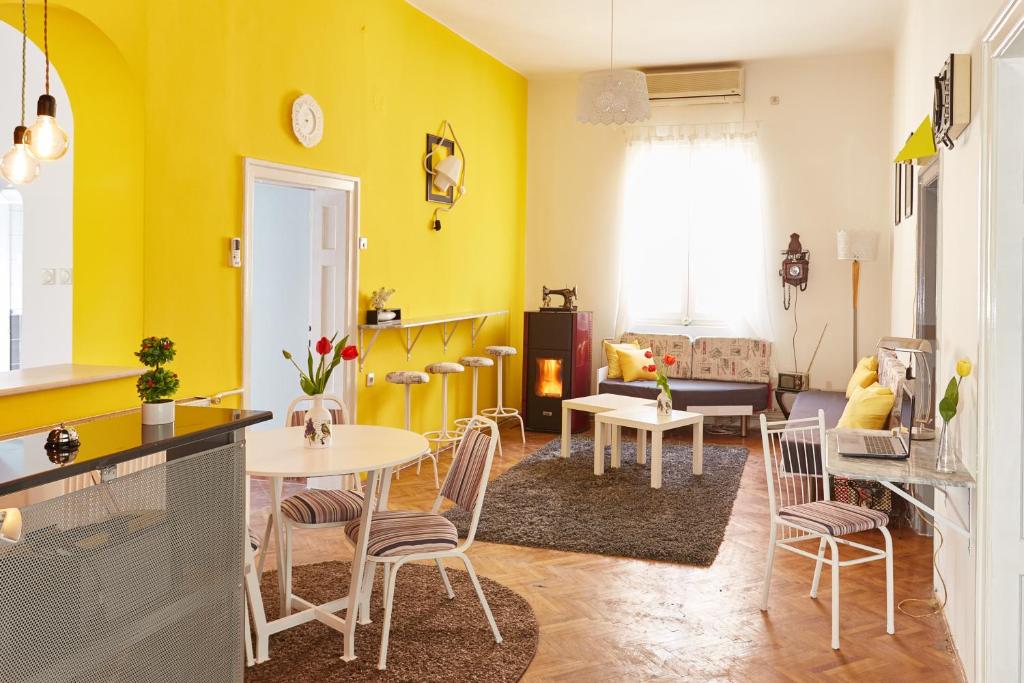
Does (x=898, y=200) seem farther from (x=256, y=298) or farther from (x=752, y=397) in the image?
(x=256, y=298)

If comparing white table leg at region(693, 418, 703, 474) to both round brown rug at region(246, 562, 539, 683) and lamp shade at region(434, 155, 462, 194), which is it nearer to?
round brown rug at region(246, 562, 539, 683)

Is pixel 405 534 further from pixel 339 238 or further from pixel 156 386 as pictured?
pixel 339 238

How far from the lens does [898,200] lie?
22.2 feet

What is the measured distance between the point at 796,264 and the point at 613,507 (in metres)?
3.87

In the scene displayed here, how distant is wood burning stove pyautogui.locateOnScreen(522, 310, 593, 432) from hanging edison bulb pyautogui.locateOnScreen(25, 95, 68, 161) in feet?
18.2

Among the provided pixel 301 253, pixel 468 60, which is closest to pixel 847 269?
pixel 468 60

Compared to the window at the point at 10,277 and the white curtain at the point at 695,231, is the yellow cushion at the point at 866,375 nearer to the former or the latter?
the white curtain at the point at 695,231

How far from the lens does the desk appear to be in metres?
2.93

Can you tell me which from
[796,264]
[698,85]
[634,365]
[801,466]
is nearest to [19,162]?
[801,466]

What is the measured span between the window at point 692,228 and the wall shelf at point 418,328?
1595 millimetres

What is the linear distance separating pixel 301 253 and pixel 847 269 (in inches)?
196

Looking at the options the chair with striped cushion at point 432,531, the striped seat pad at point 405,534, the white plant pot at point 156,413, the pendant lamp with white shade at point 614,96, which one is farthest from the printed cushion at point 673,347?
the white plant pot at point 156,413

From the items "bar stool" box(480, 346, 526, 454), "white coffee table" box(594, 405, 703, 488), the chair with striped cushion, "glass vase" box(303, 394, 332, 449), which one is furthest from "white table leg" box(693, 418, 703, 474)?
"glass vase" box(303, 394, 332, 449)

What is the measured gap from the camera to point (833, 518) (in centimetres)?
375
